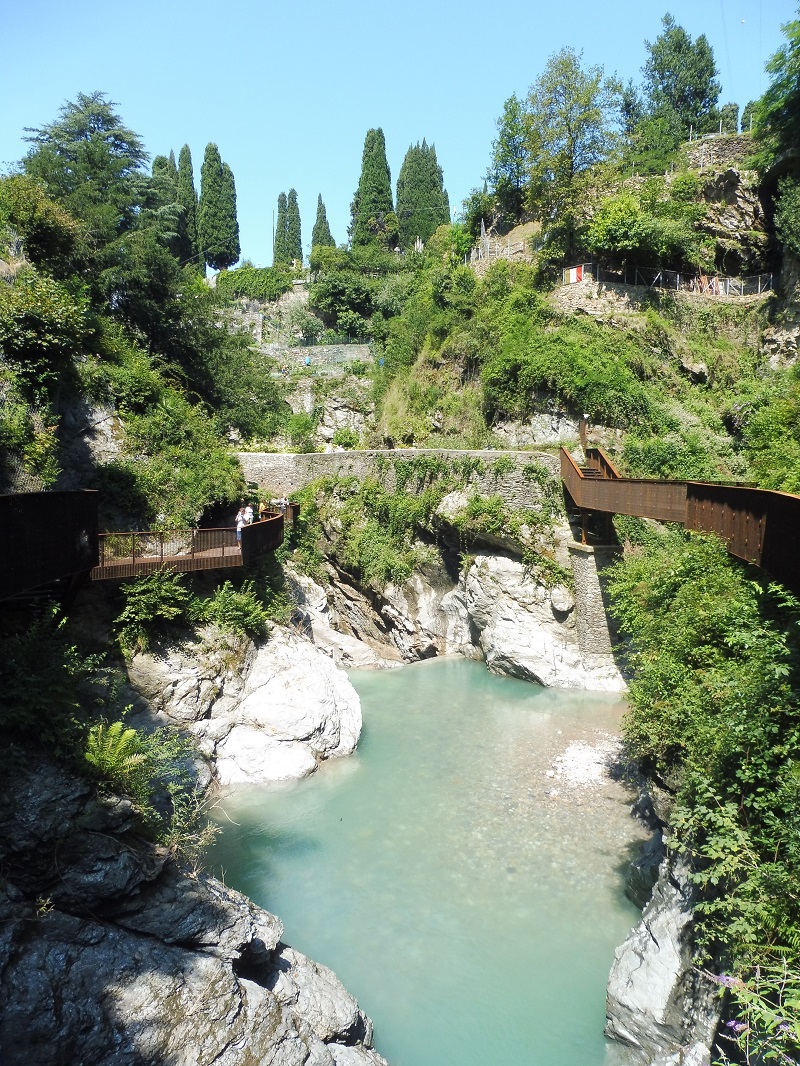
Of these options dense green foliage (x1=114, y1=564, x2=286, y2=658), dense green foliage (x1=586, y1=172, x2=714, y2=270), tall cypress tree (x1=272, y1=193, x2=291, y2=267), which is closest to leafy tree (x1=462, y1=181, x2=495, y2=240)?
dense green foliage (x1=586, y1=172, x2=714, y2=270)

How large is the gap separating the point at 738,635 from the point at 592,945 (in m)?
4.74

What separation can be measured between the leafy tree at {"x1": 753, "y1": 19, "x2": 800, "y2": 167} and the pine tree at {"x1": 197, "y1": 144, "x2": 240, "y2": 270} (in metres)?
37.1

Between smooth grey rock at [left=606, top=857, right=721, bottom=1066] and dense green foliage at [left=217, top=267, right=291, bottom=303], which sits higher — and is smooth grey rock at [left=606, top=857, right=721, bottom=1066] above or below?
below

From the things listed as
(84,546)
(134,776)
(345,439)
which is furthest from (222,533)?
(345,439)

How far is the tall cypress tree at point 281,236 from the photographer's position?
174 feet

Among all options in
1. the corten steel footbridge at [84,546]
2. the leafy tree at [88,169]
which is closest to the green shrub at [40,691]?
the corten steel footbridge at [84,546]

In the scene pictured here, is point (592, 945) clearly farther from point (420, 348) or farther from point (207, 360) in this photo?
point (420, 348)

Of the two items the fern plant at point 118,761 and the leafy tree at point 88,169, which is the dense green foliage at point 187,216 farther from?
the fern plant at point 118,761

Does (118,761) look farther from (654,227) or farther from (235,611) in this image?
(654,227)

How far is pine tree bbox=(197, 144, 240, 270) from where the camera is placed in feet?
155

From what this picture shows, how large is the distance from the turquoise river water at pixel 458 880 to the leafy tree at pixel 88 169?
17048 millimetres

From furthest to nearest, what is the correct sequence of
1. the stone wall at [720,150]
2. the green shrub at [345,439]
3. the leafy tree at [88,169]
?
the green shrub at [345,439], the stone wall at [720,150], the leafy tree at [88,169]

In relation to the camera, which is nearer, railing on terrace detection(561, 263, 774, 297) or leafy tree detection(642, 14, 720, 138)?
railing on terrace detection(561, 263, 774, 297)

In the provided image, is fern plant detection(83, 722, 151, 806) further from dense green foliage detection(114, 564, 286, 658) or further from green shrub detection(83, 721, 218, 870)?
dense green foliage detection(114, 564, 286, 658)
